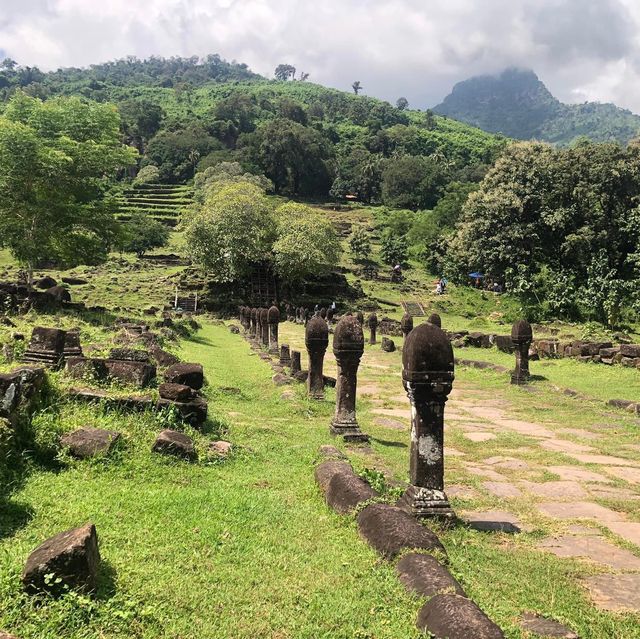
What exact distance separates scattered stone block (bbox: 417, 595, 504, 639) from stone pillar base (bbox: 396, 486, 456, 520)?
204 cm

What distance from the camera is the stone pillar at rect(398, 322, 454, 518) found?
571 centimetres

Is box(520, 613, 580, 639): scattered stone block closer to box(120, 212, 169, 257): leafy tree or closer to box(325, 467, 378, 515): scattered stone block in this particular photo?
box(325, 467, 378, 515): scattered stone block

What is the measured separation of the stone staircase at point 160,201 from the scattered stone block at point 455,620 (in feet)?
224

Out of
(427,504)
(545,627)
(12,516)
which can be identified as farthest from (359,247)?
(545,627)

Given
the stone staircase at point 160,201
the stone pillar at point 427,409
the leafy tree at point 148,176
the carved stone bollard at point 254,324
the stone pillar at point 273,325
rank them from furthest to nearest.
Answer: the leafy tree at point 148,176
the stone staircase at point 160,201
the carved stone bollard at point 254,324
the stone pillar at point 273,325
the stone pillar at point 427,409

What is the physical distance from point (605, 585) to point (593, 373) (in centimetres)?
1465

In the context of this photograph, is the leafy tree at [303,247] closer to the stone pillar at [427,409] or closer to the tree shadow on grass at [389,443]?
the tree shadow on grass at [389,443]

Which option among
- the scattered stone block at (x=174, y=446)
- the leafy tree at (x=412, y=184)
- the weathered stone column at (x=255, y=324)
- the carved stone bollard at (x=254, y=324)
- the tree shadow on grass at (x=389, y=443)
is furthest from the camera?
the leafy tree at (x=412, y=184)

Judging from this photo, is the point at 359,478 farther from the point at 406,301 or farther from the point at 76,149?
the point at 406,301

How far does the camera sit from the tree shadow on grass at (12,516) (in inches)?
176

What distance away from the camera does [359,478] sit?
19.6 feet

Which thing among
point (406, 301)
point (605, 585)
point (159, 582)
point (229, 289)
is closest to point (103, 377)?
point (159, 582)

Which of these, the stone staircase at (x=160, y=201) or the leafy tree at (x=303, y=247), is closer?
the leafy tree at (x=303, y=247)

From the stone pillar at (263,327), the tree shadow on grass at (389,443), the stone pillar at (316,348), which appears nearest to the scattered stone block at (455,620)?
the tree shadow on grass at (389,443)
